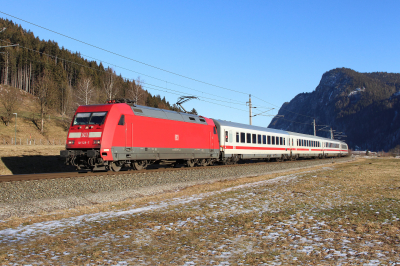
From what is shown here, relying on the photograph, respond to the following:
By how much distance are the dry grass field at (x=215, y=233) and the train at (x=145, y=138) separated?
7.83 meters

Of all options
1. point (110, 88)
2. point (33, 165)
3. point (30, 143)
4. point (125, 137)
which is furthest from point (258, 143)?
point (30, 143)

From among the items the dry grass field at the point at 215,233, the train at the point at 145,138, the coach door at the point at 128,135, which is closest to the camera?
the dry grass field at the point at 215,233

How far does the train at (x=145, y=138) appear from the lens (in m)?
16.8

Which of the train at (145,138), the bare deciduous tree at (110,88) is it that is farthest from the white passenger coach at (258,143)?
the bare deciduous tree at (110,88)

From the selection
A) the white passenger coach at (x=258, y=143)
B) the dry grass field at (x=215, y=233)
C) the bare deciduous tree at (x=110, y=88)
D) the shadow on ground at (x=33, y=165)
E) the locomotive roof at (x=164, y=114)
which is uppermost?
the bare deciduous tree at (x=110, y=88)

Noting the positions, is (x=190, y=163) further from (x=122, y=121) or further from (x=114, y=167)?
(x=122, y=121)

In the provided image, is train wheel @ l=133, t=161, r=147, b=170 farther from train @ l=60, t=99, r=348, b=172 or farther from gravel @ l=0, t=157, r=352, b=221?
gravel @ l=0, t=157, r=352, b=221

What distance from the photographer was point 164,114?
2117cm

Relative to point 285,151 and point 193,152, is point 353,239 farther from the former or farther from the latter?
point 285,151

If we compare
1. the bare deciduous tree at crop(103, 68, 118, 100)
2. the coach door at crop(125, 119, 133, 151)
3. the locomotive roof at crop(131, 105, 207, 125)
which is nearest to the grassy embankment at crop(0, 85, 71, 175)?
the coach door at crop(125, 119, 133, 151)

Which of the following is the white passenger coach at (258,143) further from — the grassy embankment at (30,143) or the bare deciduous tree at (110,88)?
the bare deciduous tree at (110,88)

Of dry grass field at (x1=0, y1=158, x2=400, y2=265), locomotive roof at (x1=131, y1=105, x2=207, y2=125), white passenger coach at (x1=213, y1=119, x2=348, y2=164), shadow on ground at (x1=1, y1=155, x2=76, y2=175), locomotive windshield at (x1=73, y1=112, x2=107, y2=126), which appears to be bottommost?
dry grass field at (x1=0, y1=158, x2=400, y2=265)

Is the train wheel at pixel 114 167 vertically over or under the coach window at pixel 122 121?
under

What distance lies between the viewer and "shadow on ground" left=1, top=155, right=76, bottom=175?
80.1 ft
